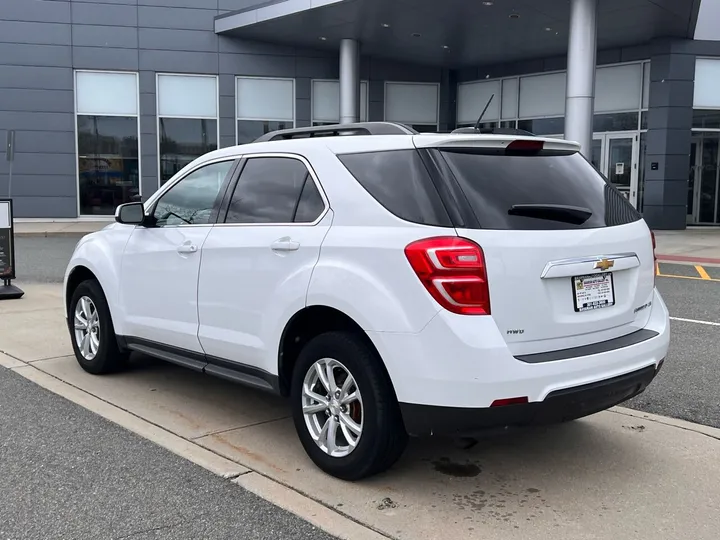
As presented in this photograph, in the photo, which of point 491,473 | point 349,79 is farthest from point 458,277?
point 349,79

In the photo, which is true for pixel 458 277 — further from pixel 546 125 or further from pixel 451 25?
pixel 546 125

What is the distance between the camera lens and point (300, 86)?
987 inches

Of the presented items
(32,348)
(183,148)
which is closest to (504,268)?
(32,348)

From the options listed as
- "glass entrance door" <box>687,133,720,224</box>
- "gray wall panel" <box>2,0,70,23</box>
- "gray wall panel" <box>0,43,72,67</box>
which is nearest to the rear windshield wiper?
"glass entrance door" <box>687,133,720,224</box>

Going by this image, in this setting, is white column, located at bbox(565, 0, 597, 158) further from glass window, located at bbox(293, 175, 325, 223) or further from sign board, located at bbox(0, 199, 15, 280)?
glass window, located at bbox(293, 175, 325, 223)

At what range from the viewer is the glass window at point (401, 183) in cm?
354

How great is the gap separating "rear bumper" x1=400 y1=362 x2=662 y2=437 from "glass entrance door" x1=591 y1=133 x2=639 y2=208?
19.4m

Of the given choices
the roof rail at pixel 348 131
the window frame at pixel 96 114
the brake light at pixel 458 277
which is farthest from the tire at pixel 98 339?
the window frame at pixel 96 114

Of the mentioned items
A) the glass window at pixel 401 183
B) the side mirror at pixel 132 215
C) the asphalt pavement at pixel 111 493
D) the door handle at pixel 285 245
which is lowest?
the asphalt pavement at pixel 111 493

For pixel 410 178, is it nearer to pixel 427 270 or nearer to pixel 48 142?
pixel 427 270

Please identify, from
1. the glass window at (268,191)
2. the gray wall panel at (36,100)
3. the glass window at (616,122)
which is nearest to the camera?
the glass window at (268,191)

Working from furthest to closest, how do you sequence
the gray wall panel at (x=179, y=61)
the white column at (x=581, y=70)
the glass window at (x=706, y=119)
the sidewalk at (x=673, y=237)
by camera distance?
the gray wall panel at (x=179, y=61), the glass window at (x=706, y=119), the white column at (x=581, y=70), the sidewalk at (x=673, y=237)

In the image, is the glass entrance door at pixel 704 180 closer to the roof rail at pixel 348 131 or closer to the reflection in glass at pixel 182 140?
the reflection in glass at pixel 182 140

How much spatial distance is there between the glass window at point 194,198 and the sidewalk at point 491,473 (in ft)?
4.34
